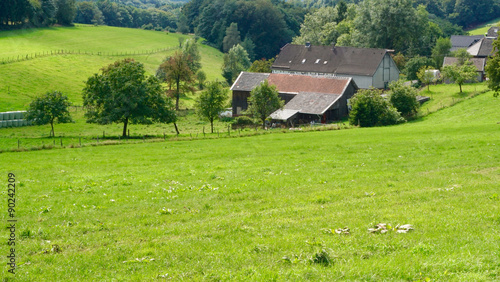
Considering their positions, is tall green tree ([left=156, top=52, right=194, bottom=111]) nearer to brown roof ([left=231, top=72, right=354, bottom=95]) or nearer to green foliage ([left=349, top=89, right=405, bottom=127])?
brown roof ([left=231, top=72, right=354, bottom=95])

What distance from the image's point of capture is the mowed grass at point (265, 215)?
11.9 metres

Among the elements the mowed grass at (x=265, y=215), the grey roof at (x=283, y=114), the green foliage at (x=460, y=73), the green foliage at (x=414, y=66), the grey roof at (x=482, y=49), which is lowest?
the mowed grass at (x=265, y=215)

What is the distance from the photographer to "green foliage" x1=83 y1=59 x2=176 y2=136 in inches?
Result: 2154

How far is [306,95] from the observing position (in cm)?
7275

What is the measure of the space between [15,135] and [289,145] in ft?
113

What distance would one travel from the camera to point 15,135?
5594 cm

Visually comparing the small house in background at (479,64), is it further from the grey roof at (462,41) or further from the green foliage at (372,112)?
the grey roof at (462,41)

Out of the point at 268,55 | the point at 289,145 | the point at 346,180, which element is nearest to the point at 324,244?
the point at 346,180

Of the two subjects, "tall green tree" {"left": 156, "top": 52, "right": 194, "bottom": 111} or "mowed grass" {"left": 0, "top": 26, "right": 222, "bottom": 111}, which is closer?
"mowed grass" {"left": 0, "top": 26, "right": 222, "bottom": 111}

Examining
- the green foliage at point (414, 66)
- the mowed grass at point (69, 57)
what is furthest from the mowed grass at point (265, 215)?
the green foliage at point (414, 66)

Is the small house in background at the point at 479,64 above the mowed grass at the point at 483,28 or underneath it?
underneath

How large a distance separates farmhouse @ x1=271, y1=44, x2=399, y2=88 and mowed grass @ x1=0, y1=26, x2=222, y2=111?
22.7m

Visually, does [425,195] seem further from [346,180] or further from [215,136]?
[215,136]

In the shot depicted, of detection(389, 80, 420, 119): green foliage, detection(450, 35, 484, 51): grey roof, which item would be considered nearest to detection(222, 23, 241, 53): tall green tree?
detection(450, 35, 484, 51): grey roof
